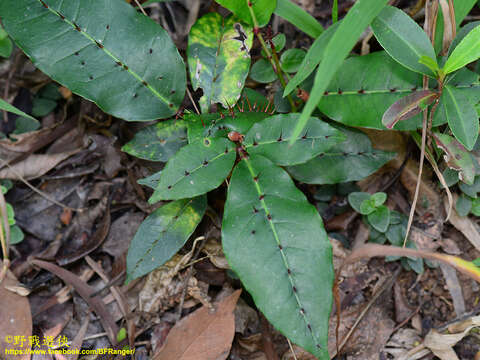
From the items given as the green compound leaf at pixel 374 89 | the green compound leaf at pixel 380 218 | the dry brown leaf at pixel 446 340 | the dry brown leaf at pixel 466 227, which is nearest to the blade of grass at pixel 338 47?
the green compound leaf at pixel 374 89

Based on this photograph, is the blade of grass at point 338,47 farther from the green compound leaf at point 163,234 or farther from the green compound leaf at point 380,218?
the green compound leaf at point 380,218

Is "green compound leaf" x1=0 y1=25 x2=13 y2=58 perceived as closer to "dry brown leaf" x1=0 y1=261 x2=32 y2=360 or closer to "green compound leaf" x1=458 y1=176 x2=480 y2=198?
"dry brown leaf" x1=0 y1=261 x2=32 y2=360

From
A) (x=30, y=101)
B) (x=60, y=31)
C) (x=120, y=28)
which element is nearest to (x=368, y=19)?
(x=120, y=28)

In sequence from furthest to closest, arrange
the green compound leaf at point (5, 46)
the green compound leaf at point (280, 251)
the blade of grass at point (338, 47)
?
the green compound leaf at point (5, 46), the green compound leaf at point (280, 251), the blade of grass at point (338, 47)

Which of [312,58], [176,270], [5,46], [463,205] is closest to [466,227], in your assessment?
[463,205]

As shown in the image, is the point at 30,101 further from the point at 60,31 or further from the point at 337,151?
the point at 337,151
